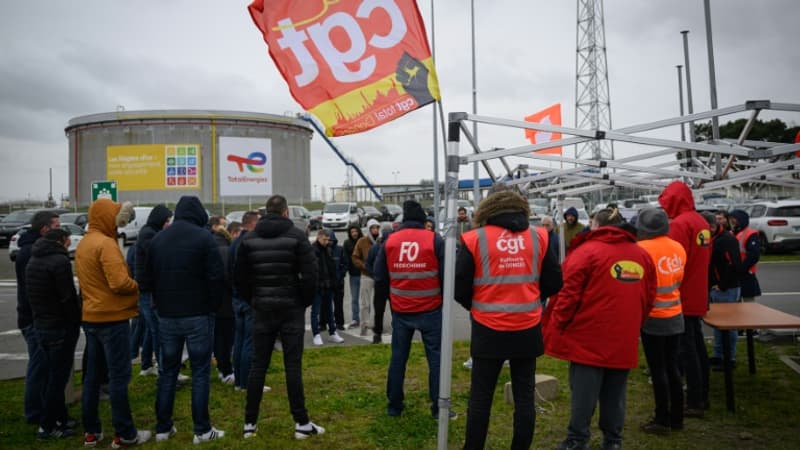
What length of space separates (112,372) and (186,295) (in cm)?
88

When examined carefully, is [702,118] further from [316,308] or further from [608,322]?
[316,308]

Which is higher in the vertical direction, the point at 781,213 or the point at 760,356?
the point at 781,213

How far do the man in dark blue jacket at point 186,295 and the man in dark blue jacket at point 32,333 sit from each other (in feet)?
4.17

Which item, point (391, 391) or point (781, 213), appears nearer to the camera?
point (391, 391)

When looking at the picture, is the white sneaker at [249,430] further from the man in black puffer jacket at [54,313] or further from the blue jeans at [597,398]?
the blue jeans at [597,398]

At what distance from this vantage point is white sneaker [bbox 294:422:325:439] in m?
4.77

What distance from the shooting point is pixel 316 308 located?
8.63 meters

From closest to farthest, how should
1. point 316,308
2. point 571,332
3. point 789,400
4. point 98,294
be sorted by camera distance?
1. point 571,332
2. point 98,294
3. point 789,400
4. point 316,308

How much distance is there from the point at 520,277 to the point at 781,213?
63.3 feet

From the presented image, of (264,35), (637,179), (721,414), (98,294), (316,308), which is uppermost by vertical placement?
(264,35)

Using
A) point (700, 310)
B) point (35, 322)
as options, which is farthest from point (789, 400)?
point (35, 322)

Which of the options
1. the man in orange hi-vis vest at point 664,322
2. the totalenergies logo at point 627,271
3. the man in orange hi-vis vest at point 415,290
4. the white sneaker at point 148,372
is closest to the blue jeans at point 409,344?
the man in orange hi-vis vest at point 415,290

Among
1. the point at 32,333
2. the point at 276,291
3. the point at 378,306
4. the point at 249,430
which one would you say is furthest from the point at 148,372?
the point at 378,306

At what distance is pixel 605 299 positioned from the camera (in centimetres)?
393
